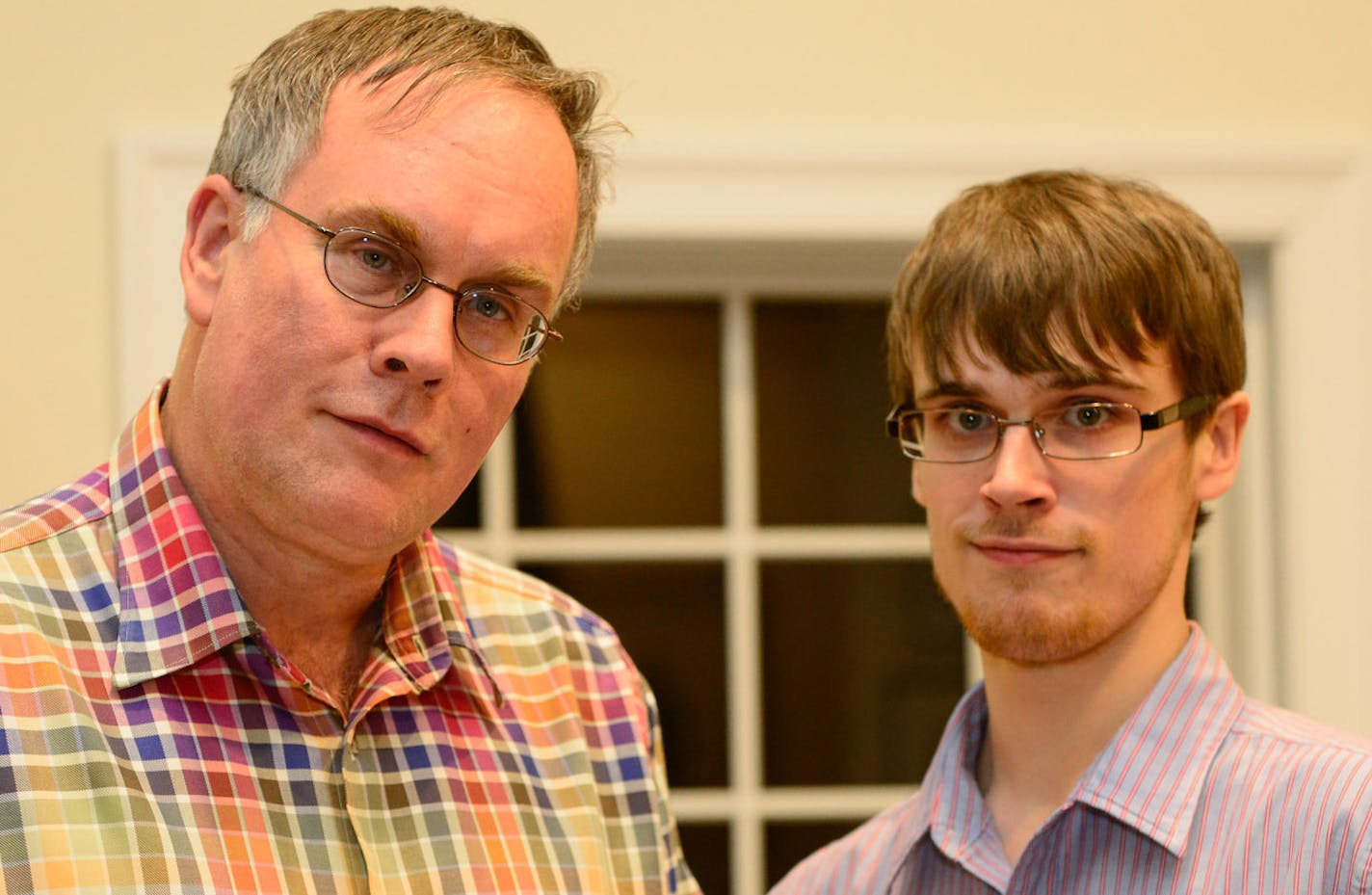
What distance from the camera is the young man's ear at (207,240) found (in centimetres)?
127

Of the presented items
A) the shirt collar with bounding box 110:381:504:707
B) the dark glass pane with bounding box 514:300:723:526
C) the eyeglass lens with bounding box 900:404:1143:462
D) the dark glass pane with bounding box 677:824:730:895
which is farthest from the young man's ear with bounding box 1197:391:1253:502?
the dark glass pane with bounding box 677:824:730:895

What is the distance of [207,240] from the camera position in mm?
1296

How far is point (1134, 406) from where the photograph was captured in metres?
1.47

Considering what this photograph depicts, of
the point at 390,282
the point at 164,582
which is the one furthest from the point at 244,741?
the point at 390,282

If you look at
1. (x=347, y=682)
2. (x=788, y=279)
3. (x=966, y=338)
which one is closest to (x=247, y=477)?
(x=347, y=682)

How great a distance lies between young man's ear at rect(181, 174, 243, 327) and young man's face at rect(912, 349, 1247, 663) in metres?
0.73

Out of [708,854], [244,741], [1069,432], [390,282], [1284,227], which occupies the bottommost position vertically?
[708,854]

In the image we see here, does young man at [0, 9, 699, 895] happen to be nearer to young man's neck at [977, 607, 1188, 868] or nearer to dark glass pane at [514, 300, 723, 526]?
young man's neck at [977, 607, 1188, 868]

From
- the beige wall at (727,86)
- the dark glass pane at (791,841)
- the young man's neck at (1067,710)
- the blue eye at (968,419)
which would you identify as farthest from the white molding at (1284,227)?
the young man's neck at (1067,710)

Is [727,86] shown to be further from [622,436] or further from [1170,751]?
[1170,751]

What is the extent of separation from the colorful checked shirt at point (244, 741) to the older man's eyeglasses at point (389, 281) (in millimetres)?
233

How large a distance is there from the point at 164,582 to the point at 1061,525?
0.85 m

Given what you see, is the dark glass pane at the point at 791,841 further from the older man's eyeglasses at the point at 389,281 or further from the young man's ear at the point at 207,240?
the young man's ear at the point at 207,240

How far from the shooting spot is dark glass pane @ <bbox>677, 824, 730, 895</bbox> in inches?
105
